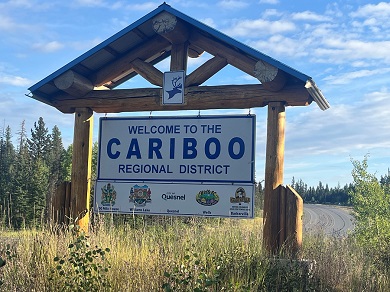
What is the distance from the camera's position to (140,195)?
680 cm

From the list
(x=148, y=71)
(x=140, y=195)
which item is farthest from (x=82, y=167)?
(x=148, y=71)

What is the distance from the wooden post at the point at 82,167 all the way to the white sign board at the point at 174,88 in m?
1.35

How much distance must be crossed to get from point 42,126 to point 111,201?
7440 cm

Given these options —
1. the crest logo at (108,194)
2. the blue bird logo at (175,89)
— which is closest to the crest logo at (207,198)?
the crest logo at (108,194)

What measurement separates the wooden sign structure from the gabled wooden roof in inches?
0.5

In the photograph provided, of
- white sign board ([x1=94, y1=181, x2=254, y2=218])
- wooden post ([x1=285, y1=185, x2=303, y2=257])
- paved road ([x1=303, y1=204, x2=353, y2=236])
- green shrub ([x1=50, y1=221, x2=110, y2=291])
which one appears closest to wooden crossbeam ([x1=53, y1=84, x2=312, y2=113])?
white sign board ([x1=94, y1=181, x2=254, y2=218])

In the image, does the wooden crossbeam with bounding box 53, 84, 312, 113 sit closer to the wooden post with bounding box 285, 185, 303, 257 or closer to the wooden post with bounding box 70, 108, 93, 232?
the wooden post with bounding box 70, 108, 93, 232

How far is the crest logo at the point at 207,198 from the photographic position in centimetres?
641

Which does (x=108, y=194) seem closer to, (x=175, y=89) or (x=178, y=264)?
(x=175, y=89)

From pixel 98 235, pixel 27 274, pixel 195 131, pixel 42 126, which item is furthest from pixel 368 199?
pixel 42 126

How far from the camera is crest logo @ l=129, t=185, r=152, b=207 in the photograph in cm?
676

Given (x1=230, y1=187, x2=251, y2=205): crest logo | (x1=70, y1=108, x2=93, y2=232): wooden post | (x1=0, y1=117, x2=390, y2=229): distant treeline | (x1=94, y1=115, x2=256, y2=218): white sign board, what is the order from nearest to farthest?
(x1=230, y1=187, x2=251, y2=205): crest logo
(x1=94, y1=115, x2=256, y2=218): white sign board
(x1=70, y1=108, x2=93, y2=232): wooden post
(x1=0, y1=117, x2=390, y2=229): distant treeline

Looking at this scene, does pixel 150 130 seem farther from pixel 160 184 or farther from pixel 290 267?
pixel 290 267

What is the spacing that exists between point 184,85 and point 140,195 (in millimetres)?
1800
